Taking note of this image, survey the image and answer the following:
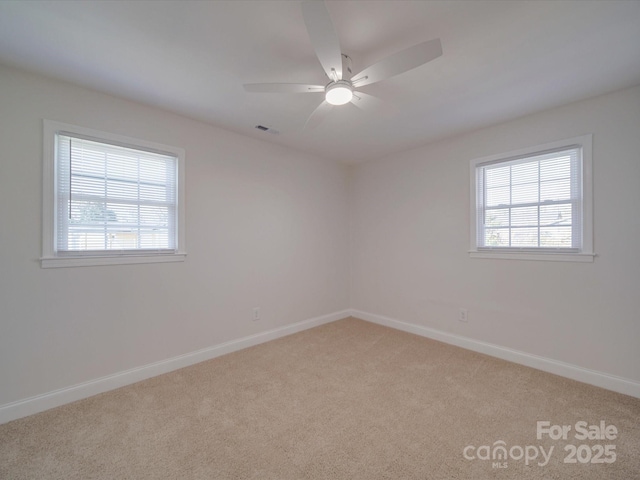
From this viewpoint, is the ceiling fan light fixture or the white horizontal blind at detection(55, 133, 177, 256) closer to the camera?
→ the ceiling fan light fixture

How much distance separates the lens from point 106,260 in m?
2.32

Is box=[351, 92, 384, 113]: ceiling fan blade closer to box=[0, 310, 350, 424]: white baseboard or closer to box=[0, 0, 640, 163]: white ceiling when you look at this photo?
box=[0, 0, 640, 163]: white ceiling

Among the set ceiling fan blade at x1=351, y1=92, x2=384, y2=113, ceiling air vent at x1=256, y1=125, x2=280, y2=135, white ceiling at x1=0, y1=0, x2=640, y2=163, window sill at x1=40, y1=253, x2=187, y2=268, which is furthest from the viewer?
ceiling air vent at x1=256, y1=125, x2=280, y2=135

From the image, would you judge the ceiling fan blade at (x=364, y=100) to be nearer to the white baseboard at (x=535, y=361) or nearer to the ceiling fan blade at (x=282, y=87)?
the ceiling fan blade at (x=282, y=87)

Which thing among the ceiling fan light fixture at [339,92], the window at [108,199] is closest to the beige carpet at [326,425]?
the window at [108,199]

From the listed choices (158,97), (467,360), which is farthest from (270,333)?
(158,97)

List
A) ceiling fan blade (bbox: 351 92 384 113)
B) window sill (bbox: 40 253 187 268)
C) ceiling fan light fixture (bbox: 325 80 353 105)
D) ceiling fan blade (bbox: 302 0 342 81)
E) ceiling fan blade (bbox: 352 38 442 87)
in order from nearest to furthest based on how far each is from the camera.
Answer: ceiling fan blade (bbox: 302 0 342 81)
ceiling fan blade (bbox: 352 38 442 87)
ceiling fan light fixture (bbox: 325 80 353 105)
ceiling fan blade (bbox: 351 92 384 113)
window sill (bbox: 40 253 187 268)

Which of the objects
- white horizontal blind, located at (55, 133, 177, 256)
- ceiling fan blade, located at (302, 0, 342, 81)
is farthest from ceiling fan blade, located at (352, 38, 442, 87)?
white horizontal blind, located at (55, 133, 177, 256)

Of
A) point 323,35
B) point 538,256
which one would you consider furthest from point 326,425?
point 538,256

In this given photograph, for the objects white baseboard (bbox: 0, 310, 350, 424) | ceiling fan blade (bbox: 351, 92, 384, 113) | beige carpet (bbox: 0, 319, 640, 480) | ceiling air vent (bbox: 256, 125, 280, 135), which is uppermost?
ceiling air vent (bbox: 256, 125, 280, 135)

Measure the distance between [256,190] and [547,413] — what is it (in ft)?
11.1

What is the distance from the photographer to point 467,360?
283 cm

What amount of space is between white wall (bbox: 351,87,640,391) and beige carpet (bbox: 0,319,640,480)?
442 millimetres

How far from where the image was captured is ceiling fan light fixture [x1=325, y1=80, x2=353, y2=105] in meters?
1.71
